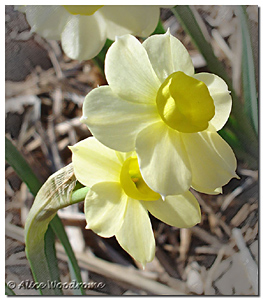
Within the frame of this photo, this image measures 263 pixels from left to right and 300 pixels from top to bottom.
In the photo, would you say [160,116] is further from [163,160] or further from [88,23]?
[88,23]

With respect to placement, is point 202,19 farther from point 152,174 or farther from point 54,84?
point 152,174

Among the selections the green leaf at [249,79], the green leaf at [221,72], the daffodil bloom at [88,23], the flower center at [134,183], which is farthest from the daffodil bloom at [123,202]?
the green leaf at [249,79]

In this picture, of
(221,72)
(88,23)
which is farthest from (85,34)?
(221,72)

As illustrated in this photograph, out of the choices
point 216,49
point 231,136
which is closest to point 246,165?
point 231,136

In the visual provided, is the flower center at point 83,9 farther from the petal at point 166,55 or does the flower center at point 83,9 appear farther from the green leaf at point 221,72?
the green leaf at point 221,72

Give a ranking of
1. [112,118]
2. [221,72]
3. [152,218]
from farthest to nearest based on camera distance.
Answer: [152,218] → [221,72] → [112,118]

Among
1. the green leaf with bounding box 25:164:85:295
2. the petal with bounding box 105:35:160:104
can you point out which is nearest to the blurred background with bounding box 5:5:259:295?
the green leaf with bounding box 25:164:85:295

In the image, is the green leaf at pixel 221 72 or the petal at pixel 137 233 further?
the green leaf at pixel 221 72
